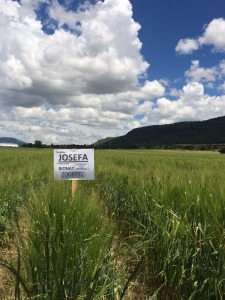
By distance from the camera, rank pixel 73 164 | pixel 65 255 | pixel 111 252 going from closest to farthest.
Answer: pixel 65 255, pixel 111 252, pixel 73 164

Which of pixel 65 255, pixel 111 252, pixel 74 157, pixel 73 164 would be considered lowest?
pixel 111 252

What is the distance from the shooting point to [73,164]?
7.17m

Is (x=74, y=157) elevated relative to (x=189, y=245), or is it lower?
elevated

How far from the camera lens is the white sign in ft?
23.1

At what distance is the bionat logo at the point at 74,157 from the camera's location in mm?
7137

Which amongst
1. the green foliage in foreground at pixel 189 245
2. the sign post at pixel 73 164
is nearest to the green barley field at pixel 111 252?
the green foliage in foreground at pixel 189 245

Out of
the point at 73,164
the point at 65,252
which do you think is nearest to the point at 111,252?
the point at 65,252

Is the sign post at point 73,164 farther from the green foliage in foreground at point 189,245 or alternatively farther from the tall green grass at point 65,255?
the tall green grass at point 65,255

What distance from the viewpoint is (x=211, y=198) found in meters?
3.27

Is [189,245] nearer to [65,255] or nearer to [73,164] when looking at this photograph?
[65,255]

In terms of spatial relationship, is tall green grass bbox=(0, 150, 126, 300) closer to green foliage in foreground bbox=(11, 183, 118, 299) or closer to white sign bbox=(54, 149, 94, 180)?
green foliage in foreground bbox=(11, 183, 118, 299)

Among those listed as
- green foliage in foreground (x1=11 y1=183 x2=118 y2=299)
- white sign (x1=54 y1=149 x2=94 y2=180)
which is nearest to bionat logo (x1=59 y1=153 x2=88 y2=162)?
white sign (x1=54 y1=149 x2=94 y2=180)

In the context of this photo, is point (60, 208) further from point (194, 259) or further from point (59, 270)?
point (194, 259)

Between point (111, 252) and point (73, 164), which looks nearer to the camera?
point (111, 252)
